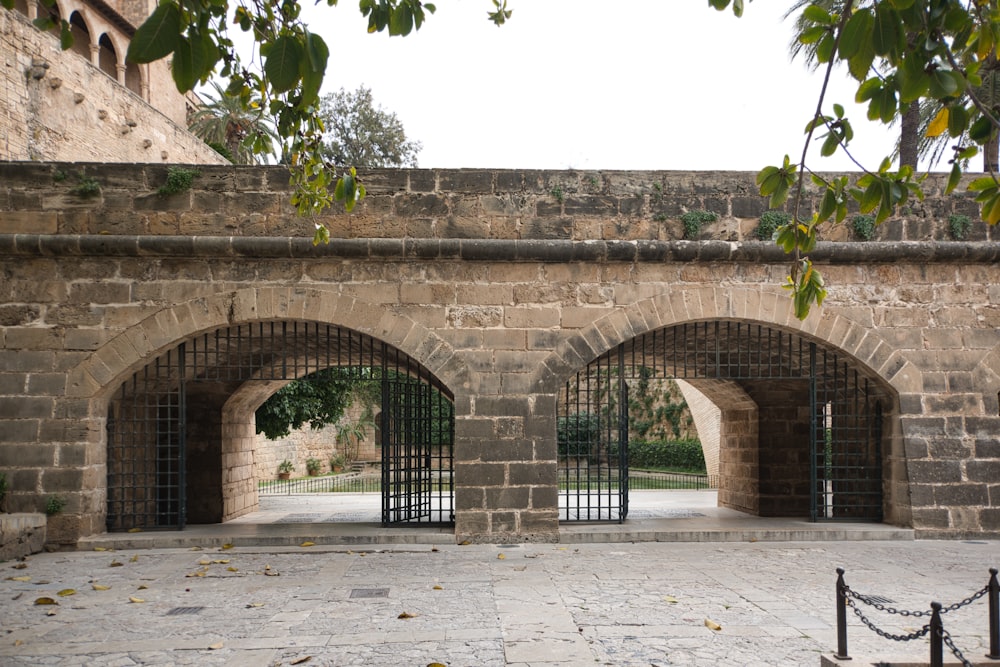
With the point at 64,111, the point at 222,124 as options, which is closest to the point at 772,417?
the point at 64,111

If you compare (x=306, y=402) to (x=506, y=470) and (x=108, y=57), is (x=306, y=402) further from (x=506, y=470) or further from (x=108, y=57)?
(x=108, y=57)

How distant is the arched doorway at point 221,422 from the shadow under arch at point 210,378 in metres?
0.02

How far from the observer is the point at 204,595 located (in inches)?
229

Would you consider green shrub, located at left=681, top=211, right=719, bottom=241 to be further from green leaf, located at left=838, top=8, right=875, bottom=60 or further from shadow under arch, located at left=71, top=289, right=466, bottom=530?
green leaf, located at left=838, top=8, right=875, bottom=60

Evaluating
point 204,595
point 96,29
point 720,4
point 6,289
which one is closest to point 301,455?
point 96,29

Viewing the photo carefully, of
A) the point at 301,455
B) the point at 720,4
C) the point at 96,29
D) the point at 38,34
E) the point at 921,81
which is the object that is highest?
the point at 96,29

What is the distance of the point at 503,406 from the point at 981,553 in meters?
4.48

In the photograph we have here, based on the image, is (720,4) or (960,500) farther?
(960,500)

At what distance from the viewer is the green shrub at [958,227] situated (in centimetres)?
852

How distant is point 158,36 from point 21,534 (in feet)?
21.5

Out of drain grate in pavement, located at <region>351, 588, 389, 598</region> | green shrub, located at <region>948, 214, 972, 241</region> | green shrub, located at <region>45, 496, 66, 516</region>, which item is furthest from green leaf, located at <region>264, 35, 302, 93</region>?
green shrub, located at <region>948, 214, 972, 241</region>

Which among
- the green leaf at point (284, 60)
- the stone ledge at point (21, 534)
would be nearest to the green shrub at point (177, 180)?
the stone ledge at point (21, 534)

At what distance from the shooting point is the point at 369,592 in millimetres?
5891

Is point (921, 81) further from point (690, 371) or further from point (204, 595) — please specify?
point (690, 371)
